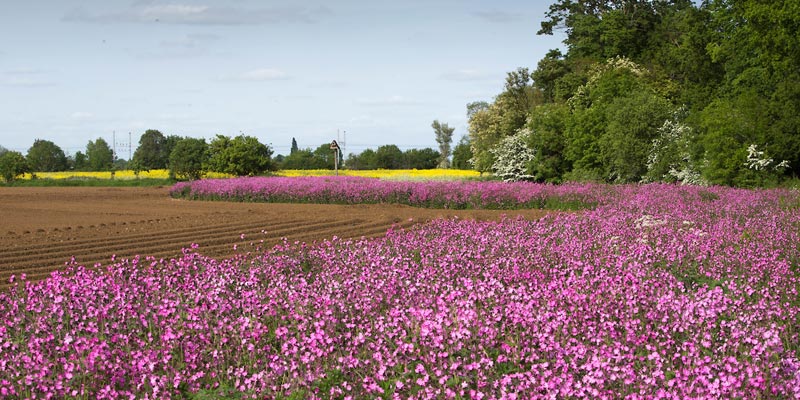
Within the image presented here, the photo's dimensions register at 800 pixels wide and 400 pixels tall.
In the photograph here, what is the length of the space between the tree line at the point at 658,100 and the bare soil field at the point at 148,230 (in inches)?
536

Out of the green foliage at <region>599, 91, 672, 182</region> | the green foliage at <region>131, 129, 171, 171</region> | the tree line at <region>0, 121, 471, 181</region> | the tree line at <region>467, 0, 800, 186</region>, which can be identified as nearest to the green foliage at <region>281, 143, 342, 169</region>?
the tree line at <region>0, 121, 471, 181</region>

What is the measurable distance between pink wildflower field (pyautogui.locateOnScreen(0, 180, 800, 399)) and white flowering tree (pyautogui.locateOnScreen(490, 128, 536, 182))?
36.2m

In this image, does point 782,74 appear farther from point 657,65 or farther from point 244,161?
point 244,161

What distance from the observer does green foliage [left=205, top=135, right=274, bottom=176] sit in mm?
57969

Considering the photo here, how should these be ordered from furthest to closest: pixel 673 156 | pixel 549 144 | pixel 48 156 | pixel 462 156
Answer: pixel 48 156 < pixel 462 156 < pixel 549 144 < pixel 673 156

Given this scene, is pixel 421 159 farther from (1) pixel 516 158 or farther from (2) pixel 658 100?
(2) pixel 658 100

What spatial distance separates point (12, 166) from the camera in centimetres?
6309

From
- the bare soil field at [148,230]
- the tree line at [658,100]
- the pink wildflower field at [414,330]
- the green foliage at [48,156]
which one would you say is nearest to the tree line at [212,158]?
the green foliage at [48,156]

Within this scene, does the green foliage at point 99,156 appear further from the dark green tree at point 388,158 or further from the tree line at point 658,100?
the tree line at point 658,100

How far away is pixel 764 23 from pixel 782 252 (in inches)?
1000

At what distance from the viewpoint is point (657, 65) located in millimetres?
52688

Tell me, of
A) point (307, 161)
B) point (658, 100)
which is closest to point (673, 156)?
point (658, 100)

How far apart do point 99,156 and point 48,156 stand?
54.4ft

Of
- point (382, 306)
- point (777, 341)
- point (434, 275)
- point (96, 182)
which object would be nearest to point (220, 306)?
point (382, 306)
